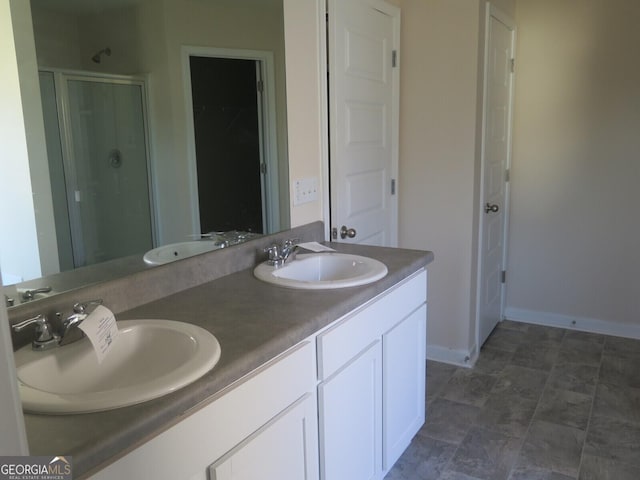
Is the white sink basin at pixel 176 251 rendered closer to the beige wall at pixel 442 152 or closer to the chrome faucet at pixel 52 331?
the chrome faucet at pixel 52 331

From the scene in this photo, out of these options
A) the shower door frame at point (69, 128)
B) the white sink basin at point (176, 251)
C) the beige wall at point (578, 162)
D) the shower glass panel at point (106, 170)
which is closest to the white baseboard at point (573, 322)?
the beige wall at point (578, 162)

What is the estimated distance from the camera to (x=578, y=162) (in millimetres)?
3543

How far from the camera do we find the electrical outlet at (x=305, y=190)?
7.81 feet

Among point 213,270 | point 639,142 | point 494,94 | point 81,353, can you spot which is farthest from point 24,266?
point 639,142

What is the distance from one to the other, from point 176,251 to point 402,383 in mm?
1044

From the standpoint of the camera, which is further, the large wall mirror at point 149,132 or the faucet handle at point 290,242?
the faucet handle at point 290,242

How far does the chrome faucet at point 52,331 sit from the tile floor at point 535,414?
59.1 inches

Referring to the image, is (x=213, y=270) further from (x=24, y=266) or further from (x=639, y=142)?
(x=639, y=142)

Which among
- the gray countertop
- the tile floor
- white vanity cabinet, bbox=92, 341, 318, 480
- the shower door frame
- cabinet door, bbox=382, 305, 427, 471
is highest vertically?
the shower door frame

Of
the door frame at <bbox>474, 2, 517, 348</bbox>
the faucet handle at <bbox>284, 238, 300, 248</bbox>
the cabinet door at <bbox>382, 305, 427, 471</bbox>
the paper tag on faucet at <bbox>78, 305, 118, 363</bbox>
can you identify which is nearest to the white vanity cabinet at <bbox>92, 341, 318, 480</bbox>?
the paper tag on faucet at <bbox>78, 305, 118, 363</bbox>

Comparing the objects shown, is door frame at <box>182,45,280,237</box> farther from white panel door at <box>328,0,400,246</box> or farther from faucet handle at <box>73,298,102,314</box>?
faucet handle at <box>73,298,102,314</box>

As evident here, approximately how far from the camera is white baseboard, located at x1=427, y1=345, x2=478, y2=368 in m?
3.24

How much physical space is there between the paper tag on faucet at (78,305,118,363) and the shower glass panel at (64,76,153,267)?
0.98 ft

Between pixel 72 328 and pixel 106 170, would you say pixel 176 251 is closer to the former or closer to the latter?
pixel 106 170
